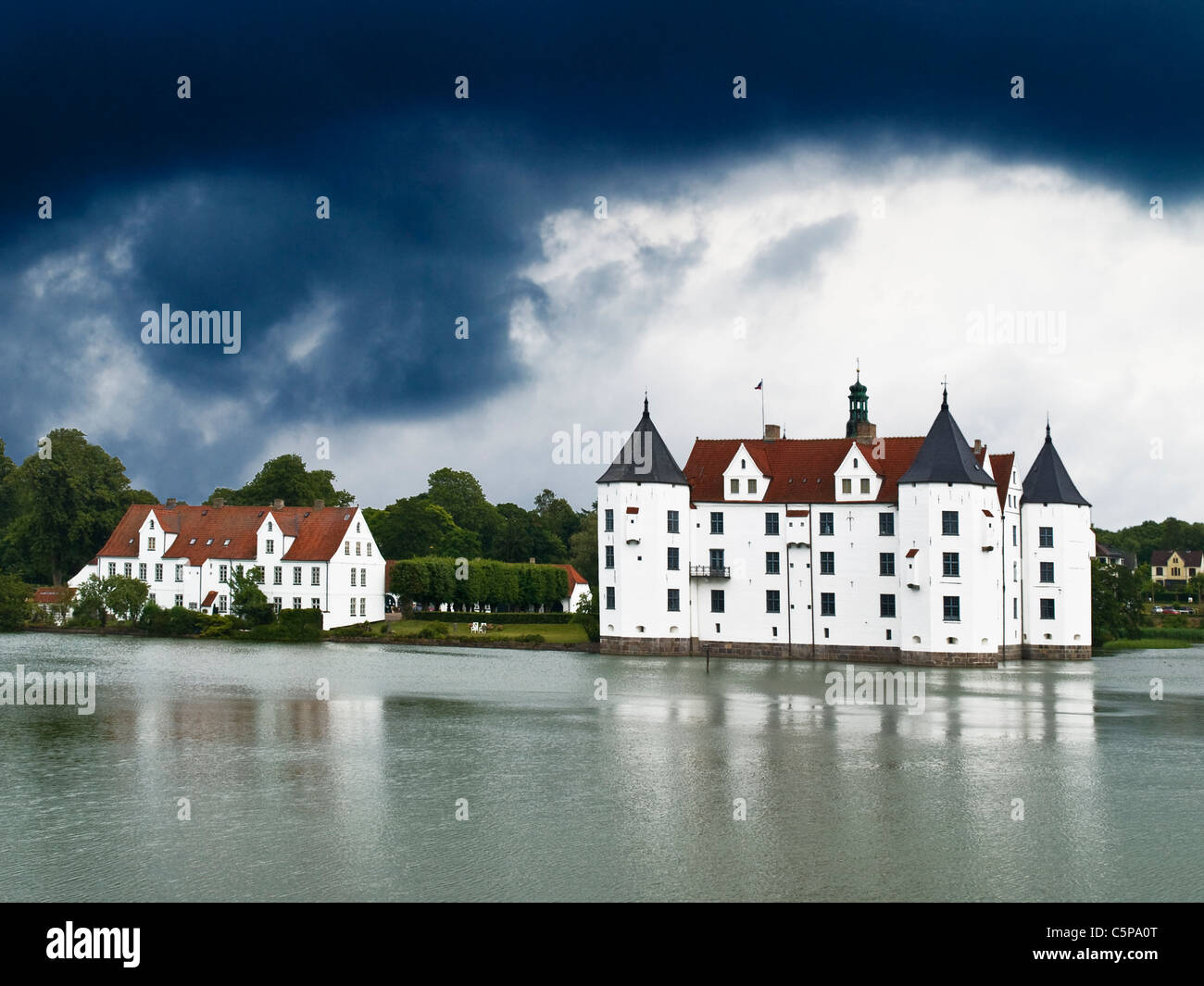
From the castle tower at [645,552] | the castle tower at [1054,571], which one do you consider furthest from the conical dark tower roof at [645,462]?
the castle tower at [1054,571]

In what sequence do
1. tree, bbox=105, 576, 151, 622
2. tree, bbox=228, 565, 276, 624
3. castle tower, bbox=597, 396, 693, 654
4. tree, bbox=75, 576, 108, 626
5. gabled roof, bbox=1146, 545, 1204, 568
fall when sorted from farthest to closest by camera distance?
gabled roof, bbox=1146, 545, 1204, 568, tree, bbox=75, 576, 108, 626, tree, bbox=105, 576, 151, 622, tree, bbox=228, 565, 276, 624, castle tower, bbox=597, 396, 693, 654

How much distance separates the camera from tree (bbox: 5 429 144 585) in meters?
91.8

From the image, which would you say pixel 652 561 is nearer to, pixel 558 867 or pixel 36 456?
pixel 558 867

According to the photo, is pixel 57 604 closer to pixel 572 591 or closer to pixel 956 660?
pixel 572 591

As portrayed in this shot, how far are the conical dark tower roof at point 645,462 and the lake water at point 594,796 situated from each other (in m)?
21.3

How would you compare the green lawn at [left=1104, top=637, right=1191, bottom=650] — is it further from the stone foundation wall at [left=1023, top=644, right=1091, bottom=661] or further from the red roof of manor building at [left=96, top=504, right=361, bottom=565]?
the red roof of manor building at [left=96, top=504, right=361, bottom=565]

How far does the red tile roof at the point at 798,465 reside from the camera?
185 feet

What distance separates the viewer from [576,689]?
39.0 meters

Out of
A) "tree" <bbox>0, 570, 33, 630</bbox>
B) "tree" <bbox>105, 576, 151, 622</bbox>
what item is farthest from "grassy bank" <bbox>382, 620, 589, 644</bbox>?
"tree" <bbox>0, 570, 33, 630</bbox>

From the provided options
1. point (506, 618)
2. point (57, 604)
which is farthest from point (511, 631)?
point (57, 604)

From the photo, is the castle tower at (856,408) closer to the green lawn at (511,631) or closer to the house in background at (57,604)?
the green lawn at (511,631)

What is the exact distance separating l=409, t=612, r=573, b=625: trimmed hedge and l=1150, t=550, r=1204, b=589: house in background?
302 feet

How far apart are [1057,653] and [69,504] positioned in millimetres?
71959

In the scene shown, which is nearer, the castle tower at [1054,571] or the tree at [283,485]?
the castle tower at [1054,571]
